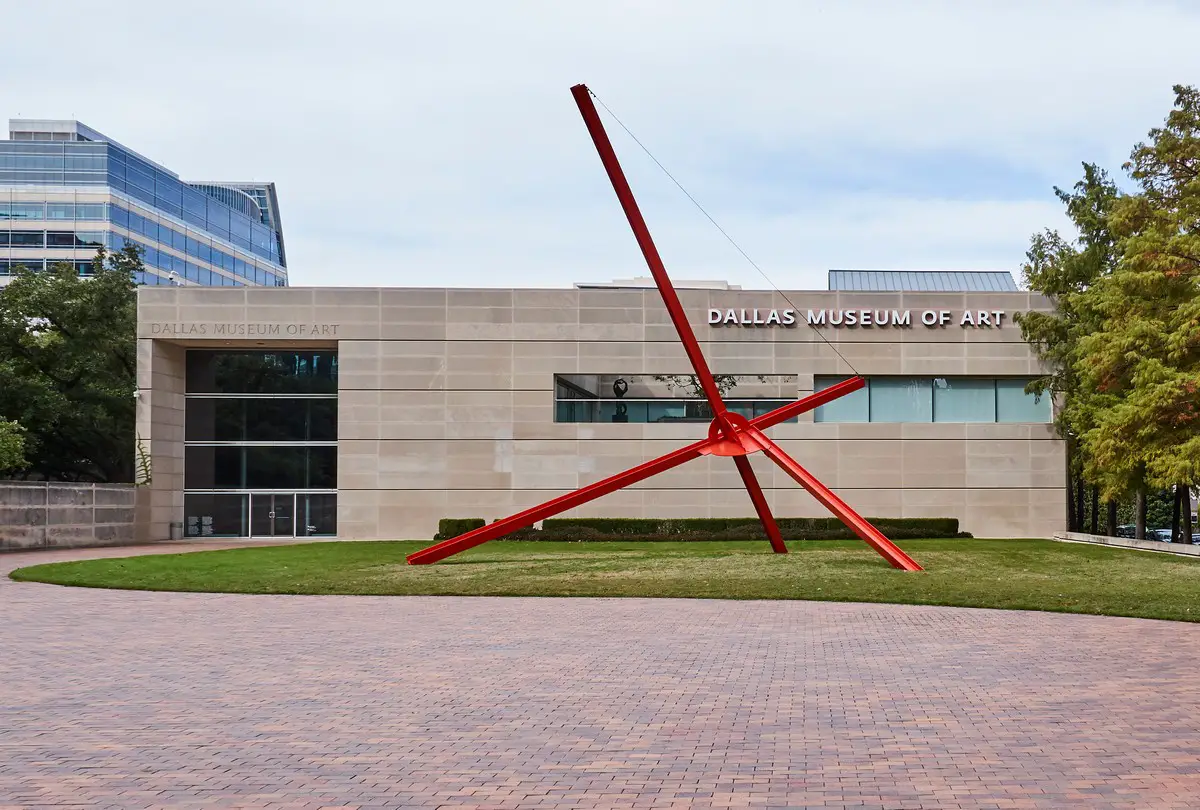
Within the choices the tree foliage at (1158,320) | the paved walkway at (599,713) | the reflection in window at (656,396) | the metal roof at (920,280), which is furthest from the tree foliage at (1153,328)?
the paved walkway at (599,713)

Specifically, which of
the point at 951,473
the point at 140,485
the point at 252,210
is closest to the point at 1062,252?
the point at 951,473

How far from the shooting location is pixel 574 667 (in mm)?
11922

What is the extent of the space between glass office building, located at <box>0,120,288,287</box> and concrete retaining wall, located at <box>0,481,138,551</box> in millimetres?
46744

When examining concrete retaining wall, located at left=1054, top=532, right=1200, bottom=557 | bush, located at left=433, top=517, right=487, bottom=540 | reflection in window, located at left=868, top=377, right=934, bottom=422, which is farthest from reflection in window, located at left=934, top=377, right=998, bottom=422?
bush, located at left=433, top=517, right=487, bottom=540

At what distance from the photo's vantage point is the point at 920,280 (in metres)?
50.7

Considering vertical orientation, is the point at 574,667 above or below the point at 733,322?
below

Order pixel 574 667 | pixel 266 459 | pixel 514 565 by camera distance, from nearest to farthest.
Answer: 1. pixel 574 667
2. pixel 514 565
3. pixel 266 459

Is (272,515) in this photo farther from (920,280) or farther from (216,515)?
(920,280)

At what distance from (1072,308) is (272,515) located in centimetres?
2769

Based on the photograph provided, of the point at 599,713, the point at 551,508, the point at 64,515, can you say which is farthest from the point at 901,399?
the point at 599,713

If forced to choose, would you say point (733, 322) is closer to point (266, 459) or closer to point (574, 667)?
point (266, 459)

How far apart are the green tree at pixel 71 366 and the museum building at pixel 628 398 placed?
4687 millimetres

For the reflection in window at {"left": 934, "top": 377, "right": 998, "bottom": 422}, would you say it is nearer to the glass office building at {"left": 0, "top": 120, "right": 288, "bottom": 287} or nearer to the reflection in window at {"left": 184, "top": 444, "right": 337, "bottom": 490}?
the reflection in window at {"left": 184, "top": 444, "right": 337, "bottom": 490}

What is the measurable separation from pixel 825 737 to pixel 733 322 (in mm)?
35232
